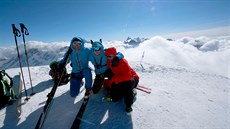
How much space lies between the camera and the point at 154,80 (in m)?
6.86

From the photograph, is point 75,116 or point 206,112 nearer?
point 75,116

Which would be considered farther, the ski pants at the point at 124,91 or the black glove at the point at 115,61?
the black glove at the point at 115,61

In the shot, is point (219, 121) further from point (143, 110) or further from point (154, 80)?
point (154, 80)

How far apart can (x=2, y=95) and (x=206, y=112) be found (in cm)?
732

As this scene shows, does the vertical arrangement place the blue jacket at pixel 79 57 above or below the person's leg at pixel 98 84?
above

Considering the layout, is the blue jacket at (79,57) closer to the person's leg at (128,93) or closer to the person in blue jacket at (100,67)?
the person in blue jacket at (100,67)

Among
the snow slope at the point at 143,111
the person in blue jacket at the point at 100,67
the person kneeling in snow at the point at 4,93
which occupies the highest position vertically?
the person in blue jacket at the point at 100,67

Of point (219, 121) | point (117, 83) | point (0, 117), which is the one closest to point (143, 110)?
point (117, 83)

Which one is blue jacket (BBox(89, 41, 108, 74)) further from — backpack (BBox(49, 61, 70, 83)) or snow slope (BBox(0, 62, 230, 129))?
backpack (BBox(49, 61, 70, 83))

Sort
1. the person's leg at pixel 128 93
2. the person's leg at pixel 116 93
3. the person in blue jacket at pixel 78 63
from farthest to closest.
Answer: the person in blue jacket at pixel 78 63 < the person's leg at pixel 116 93 < the person's leg at pixel 128 93

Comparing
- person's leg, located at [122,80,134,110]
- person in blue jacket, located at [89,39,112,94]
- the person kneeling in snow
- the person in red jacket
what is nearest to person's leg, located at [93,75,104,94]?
person in blue jacket, located at [89,39,112,94]

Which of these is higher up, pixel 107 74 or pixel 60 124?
pixel 107 74

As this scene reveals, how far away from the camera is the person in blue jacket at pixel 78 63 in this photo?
4.64m

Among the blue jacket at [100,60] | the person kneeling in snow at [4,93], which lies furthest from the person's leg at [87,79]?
the person kneeling in snow at [4,93]
